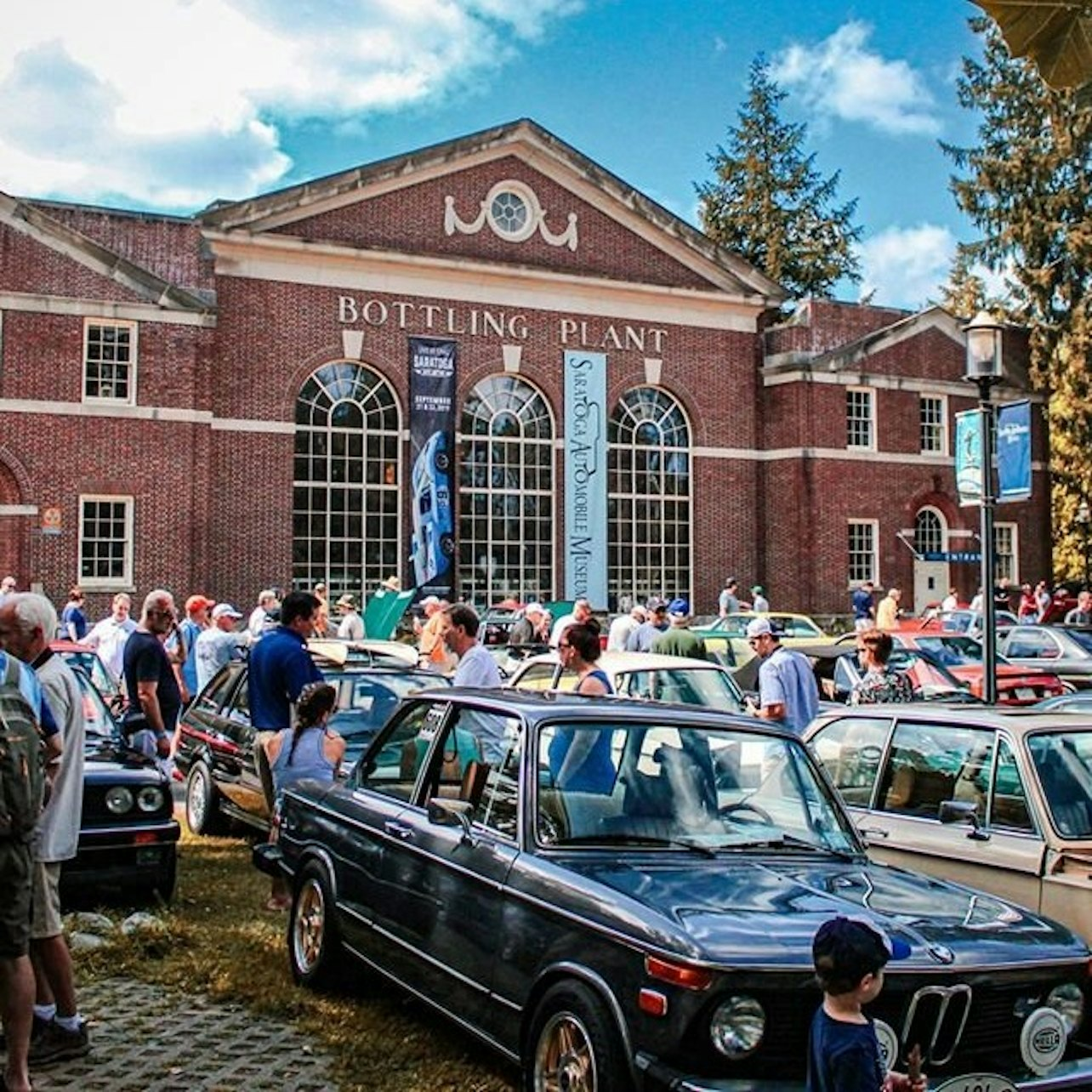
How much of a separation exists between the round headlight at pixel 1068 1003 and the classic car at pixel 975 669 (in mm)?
8942

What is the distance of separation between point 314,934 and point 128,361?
2109cm

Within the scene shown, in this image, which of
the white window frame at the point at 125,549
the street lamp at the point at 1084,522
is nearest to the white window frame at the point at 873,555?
the street lamp at the point at 1084,522

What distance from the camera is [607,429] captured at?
102ft

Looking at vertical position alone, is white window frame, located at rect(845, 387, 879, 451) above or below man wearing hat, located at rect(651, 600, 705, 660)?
above

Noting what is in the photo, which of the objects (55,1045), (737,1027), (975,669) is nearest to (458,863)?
(737,1027)

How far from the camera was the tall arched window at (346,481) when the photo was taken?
27.8 metres

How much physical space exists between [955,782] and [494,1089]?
9.30ft

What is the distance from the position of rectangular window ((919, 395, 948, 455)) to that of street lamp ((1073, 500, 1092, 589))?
8074 mm

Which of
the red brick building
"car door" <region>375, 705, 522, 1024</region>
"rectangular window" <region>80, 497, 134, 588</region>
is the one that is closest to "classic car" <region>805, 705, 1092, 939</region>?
"car door" <region>375, 705, 522, 1024</region>

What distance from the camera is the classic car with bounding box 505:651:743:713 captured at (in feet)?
40.6

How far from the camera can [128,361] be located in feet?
84.5

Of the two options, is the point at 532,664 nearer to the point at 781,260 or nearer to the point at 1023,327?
the point at 1023,327

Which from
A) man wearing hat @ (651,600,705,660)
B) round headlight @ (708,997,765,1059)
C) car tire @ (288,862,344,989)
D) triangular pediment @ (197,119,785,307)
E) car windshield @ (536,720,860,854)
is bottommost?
car tire @ (288,862,344,989)

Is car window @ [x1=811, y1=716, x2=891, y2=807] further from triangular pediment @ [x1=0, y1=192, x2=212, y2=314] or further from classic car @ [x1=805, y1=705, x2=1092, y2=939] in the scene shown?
triangular pediment @ [x1=0, y1=192, x2=212, y2=314]
